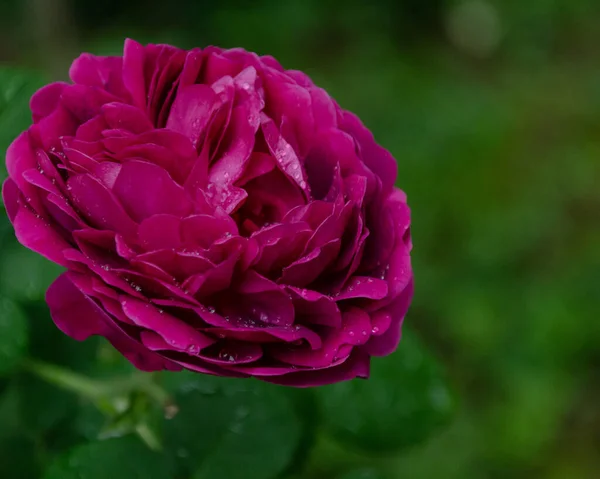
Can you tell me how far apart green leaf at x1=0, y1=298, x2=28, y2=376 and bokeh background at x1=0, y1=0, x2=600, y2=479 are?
3.82 feet

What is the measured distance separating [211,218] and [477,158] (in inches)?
74.8

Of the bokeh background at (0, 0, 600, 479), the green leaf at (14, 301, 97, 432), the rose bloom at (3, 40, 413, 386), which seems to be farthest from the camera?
the bokeh background at (0, 0, 600, 479)

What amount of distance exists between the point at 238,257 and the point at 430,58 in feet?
7.95

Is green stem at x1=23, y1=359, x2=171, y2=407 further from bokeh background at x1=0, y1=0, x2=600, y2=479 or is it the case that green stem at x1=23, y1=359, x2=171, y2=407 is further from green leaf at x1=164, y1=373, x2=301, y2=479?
bokeh background at x1=0, y1=0, x2=600, y2=479

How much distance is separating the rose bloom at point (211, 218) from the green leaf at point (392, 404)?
0.73 ft

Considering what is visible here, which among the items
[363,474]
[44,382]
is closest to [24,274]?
[44,382]

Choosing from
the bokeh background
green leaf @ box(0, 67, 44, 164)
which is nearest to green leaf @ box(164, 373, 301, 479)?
green leaf @ box(0, 67, 44, 164)

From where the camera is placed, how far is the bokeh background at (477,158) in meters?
1.75

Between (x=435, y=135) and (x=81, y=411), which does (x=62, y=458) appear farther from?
(x=435, y=135)

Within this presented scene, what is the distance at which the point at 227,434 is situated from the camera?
1.82ft

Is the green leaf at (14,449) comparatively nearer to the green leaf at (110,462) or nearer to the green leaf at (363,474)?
the green leaf at (110,462)

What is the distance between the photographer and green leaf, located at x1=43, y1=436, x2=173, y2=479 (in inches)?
19.3

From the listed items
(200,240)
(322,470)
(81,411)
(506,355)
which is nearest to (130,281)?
(200,240)

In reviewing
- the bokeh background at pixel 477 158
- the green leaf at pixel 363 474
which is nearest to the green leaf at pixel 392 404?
the green leaf at pixel 363 474
